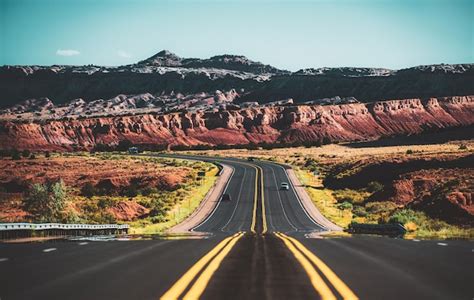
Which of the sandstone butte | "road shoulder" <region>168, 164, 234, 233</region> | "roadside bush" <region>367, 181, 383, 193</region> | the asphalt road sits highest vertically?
the sandstone butte

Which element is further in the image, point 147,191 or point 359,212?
point 147,191

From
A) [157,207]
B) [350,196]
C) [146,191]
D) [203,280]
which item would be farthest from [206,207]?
[203,280]

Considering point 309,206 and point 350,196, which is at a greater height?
point 350,196

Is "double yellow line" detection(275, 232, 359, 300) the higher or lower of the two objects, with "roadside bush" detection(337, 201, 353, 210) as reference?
higher

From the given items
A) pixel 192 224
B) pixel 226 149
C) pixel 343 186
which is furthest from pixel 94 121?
pixel 192 224

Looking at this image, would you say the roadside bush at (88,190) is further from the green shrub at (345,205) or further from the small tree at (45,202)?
the green shrub at (345,205)

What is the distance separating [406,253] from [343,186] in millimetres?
73718

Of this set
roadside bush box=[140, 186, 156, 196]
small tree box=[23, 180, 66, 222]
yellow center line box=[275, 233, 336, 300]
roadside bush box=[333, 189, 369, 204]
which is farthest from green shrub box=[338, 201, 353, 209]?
yellow center line box=[275, 233, 336, 300]

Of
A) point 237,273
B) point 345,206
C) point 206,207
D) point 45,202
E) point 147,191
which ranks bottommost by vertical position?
point 206,207

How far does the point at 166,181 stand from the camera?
287 ft

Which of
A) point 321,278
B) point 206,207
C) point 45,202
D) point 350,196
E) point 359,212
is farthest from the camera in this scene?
point 350,196

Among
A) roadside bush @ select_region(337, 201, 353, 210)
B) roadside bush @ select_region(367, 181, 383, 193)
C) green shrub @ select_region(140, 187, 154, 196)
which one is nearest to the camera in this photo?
roadside bush @ select_region(337, 201, 353, 210)

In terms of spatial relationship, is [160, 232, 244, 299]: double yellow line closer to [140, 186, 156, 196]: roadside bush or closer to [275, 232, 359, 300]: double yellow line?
[275, 232, 359, 300]: double yellow line

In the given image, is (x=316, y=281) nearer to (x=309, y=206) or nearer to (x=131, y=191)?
(x=309, y=206)
